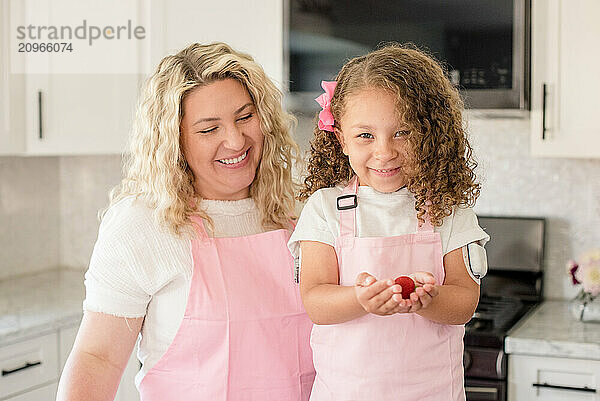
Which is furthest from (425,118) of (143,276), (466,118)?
(466,118)

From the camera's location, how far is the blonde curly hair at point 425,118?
1182 millimetres

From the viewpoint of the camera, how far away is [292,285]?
1.45m

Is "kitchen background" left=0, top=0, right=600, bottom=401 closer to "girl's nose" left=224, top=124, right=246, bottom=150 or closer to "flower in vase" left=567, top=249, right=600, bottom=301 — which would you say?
"flower in vase" left=567, top=249, right=600, bottom=301

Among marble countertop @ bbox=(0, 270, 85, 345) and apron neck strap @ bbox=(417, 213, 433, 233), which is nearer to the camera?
apron neck strap @ bbox=(417, 213, 433, 233)

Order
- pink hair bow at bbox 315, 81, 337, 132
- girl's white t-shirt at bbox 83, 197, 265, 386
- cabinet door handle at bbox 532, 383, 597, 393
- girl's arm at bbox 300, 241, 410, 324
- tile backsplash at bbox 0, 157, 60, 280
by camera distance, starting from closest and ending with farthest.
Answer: girl's arm at bbox 300, 241, 410, 324 → pink hair bow at bbox 315, 81, 337, 132 → girl's white t-shirt at bbox 83, 197, 265, 386 → cabinet door handle at bbox 532, 383, 597, 393 → tile backsplash at bbox 0, 157, 60, 280

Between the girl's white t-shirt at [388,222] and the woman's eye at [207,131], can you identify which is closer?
the girl's white t-shirt at [388,222]

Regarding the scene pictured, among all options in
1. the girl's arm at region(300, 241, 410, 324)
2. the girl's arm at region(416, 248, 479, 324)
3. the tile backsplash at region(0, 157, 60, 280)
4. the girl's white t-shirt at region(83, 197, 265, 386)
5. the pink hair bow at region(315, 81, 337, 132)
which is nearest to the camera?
the girl's arm at region(300, 241, 410, 324)

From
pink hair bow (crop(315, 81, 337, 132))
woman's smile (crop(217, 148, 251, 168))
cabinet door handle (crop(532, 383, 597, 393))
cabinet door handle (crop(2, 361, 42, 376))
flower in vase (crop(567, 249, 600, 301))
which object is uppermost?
pink hair bow (crop(315, 81, 337, 132))

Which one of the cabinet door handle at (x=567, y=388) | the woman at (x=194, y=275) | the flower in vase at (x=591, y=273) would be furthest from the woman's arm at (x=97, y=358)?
the flower in vase at (x=591, y=273)

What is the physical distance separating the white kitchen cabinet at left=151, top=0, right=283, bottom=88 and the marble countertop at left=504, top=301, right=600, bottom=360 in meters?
1.02

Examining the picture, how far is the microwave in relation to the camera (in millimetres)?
2340

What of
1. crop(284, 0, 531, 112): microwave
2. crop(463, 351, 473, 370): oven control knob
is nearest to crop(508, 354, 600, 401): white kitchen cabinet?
crop(463, 351, 473, 370): oven control knob

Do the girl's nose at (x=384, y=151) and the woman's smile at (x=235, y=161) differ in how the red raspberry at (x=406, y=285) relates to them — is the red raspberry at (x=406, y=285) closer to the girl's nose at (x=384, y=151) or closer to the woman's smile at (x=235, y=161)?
the girl's nose at (x=384, y=151)

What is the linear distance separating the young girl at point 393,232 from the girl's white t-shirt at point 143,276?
Result: 0.26 m
